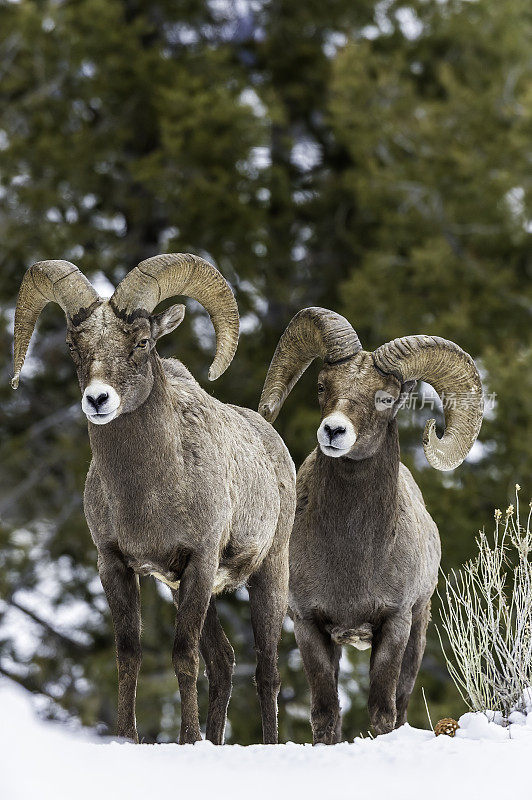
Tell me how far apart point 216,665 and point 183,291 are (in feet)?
7.20

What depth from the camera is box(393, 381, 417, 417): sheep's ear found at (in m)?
6.93

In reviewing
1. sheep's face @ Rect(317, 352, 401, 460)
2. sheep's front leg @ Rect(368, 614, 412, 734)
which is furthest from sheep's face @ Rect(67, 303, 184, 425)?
sheep's front leg @ Rect(368, 614, 412, 734)

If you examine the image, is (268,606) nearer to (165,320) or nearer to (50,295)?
(165,320)

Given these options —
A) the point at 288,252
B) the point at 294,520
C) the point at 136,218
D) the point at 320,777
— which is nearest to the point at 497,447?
the point at 288,252

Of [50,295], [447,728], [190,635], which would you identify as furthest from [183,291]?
[447,728]

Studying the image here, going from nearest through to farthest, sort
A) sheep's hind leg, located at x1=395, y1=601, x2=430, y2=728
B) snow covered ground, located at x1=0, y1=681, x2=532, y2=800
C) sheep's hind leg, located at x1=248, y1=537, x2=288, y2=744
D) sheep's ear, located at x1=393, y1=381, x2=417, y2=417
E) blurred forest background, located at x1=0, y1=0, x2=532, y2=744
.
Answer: snow covered ground, located at x1=0, y1=681, x2=532, y2=800 < sheep's ear, located at x1=393, y1=381, x2=417, y2=417 < sheep's hind leg, located at x1=248, y1=537, x2=288, y2=744 < sheep's hind leg, located at x1=395, y1=601, x2=430, y2=728 < blurred forest background, located at x1=0, y1=0, x2=532, y2=744

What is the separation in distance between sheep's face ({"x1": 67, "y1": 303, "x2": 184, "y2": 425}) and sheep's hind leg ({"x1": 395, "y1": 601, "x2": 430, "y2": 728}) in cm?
251

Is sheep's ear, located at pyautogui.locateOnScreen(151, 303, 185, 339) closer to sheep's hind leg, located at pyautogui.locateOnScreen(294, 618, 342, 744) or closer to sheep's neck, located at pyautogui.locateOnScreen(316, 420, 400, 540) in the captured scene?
sheep's neck, located at pyautogui.locateOnScreen(316, 420, 400, 540)

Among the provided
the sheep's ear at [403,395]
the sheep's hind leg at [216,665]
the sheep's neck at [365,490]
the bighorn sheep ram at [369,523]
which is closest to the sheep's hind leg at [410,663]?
the bighorn sheep ram at [369,523]

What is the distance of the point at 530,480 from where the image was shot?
1538cm

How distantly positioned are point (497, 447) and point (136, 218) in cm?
626

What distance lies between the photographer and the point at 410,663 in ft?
25.7

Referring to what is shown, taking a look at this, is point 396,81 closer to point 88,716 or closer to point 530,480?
point 530,480

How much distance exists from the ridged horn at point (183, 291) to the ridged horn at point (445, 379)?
83 cm
